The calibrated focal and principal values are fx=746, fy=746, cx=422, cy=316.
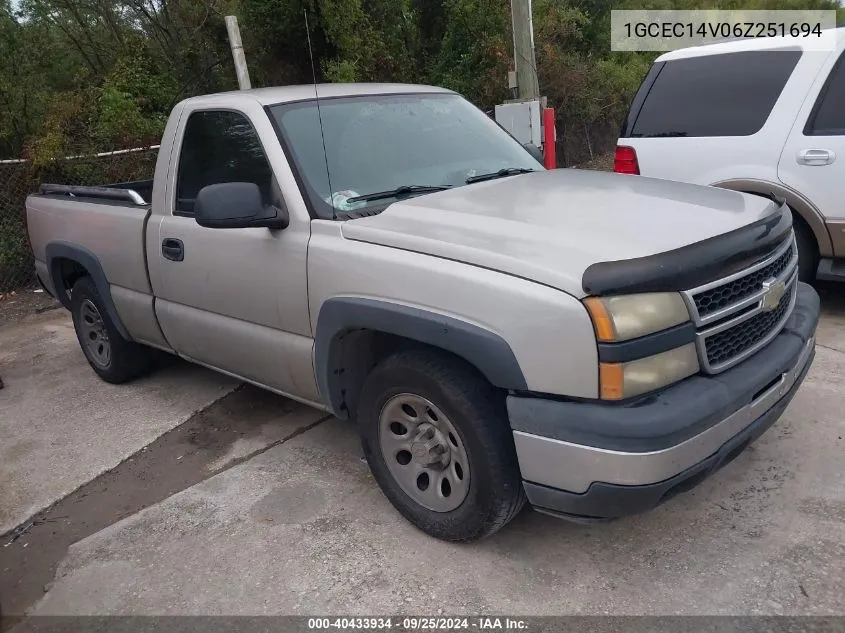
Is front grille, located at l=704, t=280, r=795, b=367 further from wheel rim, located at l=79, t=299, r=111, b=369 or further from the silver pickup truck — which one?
wheel rim, located at l=79, t=299, r=111, b=369

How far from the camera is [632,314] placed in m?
2.42

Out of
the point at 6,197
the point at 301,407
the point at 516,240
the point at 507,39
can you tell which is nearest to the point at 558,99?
the point at 507,39

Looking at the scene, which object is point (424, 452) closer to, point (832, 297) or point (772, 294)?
point (772, 294)

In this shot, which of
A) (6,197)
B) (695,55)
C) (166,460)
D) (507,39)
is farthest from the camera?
(507,39)

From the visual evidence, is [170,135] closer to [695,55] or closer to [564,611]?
[564,611]

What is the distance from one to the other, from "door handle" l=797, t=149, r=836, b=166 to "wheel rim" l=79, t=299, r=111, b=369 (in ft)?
15.9

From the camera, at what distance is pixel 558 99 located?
13.4 metres

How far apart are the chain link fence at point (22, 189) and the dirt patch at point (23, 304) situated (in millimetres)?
177

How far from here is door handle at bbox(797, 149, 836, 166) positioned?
486cm

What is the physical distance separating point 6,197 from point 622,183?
24.0 feet

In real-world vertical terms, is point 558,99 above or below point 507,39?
below

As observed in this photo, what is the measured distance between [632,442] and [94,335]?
4271mm

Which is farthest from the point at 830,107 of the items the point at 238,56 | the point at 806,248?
the point at 238,56

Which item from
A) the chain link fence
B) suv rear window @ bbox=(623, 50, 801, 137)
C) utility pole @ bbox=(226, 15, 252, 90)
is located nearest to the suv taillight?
suv rear window @ bbox=(623, 50, 801, 137)
